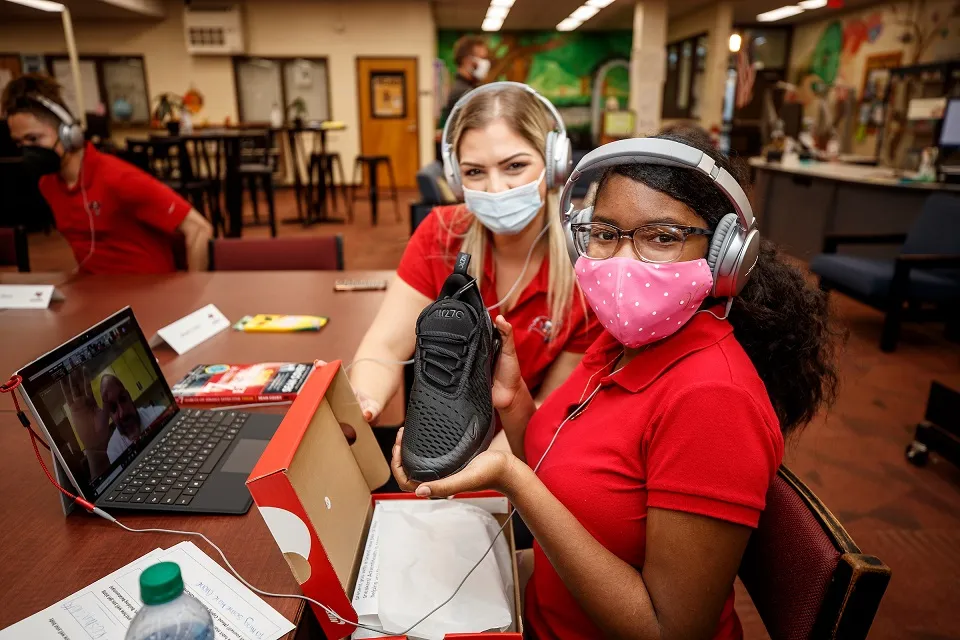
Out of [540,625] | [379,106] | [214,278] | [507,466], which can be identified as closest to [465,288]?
[507,466]

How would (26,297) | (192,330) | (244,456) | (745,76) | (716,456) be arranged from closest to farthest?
1. (716,456)
2. (244,456)
3. (192,330)
4. (26,297)
5. (745,76)

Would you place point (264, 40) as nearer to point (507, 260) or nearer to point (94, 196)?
point (94, 196)

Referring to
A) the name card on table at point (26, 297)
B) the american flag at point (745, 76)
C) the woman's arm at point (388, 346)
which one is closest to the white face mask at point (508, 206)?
the woman's arm at point (388, 346)

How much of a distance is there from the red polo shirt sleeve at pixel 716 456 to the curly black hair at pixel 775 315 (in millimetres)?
231

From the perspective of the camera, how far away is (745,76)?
11.8 meters

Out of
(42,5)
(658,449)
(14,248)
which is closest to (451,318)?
(658,449)

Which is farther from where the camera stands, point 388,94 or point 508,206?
point 388,94

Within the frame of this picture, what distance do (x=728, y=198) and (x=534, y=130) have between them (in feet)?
2.23

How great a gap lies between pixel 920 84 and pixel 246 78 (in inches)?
412

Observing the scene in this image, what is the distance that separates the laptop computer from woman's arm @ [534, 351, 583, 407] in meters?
0.63

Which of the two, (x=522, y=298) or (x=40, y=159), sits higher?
(x=40, y=159)

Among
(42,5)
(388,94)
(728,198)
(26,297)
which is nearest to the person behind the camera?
(728,198)

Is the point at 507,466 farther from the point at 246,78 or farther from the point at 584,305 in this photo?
the point at 246,78

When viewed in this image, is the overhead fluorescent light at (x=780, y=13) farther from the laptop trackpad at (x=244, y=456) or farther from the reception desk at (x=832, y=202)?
the laptop trackpad at (x=244, y=456)
